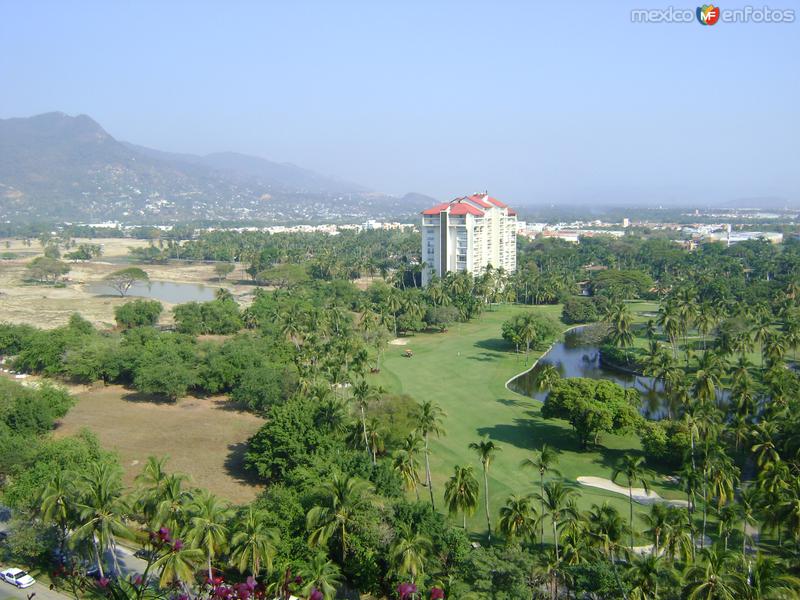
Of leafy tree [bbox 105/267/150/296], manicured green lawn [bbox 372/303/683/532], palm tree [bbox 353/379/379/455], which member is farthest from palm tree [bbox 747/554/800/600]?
leafy tree [bbox 105/267/150/296]

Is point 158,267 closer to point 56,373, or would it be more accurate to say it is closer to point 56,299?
point 56,299

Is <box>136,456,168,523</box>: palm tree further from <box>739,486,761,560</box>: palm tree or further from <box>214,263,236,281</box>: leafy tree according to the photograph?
<box>214,263,236,281</box>: leafy tree

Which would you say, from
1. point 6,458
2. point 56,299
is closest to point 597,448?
point 6,458

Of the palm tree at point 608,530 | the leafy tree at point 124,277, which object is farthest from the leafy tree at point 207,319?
the palm tree at point 608,530

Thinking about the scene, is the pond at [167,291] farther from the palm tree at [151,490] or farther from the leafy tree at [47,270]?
the palm tree at [151,490]

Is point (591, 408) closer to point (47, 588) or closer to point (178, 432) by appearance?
point (178, 432)

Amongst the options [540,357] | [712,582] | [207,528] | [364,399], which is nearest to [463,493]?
[364,399]
